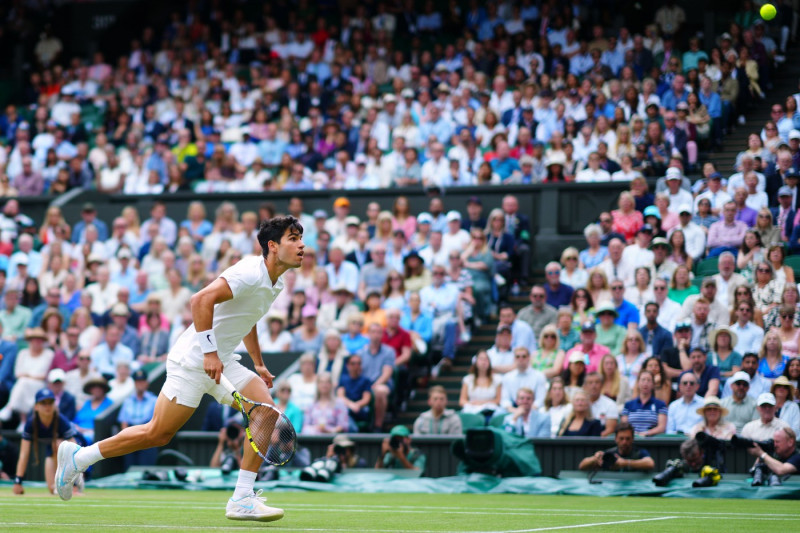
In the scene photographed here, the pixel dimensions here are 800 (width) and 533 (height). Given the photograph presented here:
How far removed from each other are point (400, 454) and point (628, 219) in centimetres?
516

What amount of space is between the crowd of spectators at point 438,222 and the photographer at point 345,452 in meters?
0.79

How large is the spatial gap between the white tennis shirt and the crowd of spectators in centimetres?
673

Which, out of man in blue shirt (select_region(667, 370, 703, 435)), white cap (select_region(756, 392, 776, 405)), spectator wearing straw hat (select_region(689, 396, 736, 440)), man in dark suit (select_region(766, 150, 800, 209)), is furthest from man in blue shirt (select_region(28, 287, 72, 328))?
white cap (select_region(756, 392, 776, 405))

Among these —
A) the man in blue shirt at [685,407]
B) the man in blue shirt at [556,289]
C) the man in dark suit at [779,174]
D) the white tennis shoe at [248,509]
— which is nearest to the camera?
the white tennis shoe at [248,509]

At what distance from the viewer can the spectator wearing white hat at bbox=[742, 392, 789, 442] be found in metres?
13.1

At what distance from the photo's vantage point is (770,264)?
50.6ft

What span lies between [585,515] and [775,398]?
5.08m

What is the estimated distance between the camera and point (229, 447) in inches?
620

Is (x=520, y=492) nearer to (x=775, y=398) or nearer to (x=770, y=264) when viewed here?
(x=775, y=398)

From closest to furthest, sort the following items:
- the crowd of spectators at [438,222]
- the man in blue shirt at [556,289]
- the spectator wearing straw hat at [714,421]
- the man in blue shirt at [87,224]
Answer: the spectator wearing straw hat at [714,421]
the crowd of spectators at [438,222]
the man in blue shirt at [556,289]
the man in blue shirt at [87,224]

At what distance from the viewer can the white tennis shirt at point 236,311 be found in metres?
8.24

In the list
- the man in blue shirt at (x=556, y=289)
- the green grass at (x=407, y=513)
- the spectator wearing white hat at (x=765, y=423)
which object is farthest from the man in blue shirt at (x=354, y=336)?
the spectator wearing white hat at (x=765, y=423)

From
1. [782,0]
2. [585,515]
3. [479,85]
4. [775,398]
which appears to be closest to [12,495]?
[585,515]

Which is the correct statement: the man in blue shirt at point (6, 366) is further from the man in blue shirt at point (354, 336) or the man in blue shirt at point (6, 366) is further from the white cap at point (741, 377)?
the white cap at point (741, 377)
